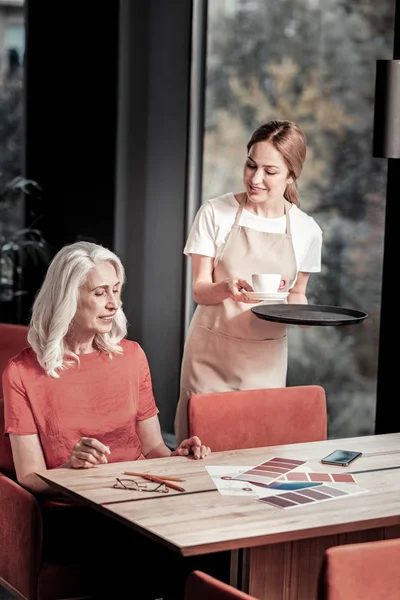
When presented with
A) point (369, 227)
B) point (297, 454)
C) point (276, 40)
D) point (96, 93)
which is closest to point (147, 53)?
point (96, 93)

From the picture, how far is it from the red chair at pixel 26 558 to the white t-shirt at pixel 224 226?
1.18 metres

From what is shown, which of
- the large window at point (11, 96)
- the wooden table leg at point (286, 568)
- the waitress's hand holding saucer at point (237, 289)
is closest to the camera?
the wooden table leg at point (286, 568)

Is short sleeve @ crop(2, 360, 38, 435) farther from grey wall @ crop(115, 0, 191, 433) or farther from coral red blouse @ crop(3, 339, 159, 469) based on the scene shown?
grey wall @ crop(115, 0, 191, 433)

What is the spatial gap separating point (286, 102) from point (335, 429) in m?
1.52

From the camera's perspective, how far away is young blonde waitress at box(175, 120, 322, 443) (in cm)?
371

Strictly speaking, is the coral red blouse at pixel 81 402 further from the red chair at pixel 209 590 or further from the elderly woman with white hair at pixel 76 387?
the red chair at pixel 209 590

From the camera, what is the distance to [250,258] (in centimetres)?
384

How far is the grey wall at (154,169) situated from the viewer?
5570 mm

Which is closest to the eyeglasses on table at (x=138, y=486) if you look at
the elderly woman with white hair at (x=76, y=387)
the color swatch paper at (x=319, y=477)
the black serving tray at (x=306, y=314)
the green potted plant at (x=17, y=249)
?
the elderly woman with white hair at (x=76, y=387)

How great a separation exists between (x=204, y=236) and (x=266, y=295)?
0.35m

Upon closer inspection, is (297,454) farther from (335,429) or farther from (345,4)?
(345,4)

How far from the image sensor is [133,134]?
5613 millimetres

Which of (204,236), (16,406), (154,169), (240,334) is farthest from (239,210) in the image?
(154,169)

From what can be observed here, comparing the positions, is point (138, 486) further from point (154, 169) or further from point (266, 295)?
point (154, 169)
